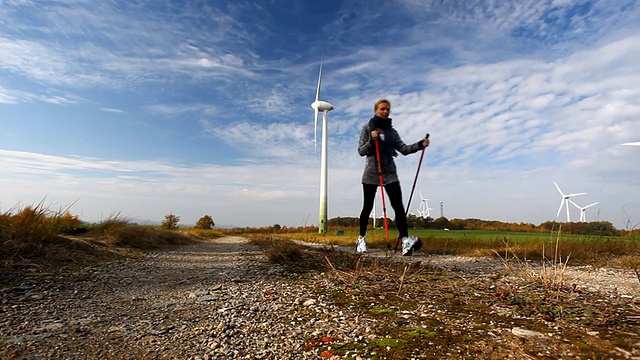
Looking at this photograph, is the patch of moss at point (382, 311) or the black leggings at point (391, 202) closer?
the patch of moss at point (382, 311)

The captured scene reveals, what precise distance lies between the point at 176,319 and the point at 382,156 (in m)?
4.98

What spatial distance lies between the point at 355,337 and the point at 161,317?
5.88 ft

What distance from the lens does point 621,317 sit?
243cm

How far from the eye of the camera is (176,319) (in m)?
2.88

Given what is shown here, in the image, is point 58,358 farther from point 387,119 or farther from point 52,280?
point 387,119

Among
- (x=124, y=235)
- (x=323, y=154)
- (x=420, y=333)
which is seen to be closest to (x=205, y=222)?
(x=323, y=154)

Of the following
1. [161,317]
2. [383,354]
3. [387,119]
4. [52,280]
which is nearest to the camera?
[383,354]

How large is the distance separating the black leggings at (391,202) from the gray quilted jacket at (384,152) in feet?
0.41

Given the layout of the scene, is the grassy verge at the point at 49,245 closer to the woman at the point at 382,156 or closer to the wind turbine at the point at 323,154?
the woman at the point at 382,156

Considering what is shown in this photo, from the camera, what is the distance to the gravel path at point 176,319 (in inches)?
88.5

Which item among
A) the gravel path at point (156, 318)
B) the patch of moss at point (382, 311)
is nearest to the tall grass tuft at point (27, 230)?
the gravel path at point (156, 318)

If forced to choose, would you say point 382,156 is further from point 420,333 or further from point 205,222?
point 205,222

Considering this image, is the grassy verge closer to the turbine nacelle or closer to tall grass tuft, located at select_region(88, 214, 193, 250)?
tall grass tuft, located at select_region(88, 214, 193, 250)

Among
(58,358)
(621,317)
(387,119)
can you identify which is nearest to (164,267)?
(58,358)
